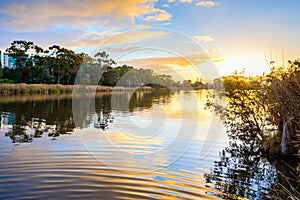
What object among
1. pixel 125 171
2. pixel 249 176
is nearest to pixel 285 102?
pixel 249 176

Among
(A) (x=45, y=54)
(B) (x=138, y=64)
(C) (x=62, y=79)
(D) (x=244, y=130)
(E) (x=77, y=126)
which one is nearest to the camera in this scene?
(D) (x=244, y=130)

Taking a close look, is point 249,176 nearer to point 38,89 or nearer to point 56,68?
point 38,89

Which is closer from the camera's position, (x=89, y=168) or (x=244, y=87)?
(x=89, y=168)

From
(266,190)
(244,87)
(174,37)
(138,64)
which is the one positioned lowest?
(266,190)

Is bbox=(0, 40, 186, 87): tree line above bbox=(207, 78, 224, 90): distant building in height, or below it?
above

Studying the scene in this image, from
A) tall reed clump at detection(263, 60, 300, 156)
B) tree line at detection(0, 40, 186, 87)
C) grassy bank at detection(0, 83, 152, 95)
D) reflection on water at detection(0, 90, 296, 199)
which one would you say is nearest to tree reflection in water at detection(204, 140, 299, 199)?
reflection on water at detection(0, 90, 296, 199)

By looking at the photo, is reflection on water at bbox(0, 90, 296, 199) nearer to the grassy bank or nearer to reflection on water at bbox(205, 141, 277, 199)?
reflection on water at bbox(205, 141, 277, 199)

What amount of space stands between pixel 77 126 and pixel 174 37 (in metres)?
7.00

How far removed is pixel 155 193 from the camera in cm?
536

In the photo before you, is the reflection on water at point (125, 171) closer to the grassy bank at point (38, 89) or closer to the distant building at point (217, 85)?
the distant building at point (217, 85)

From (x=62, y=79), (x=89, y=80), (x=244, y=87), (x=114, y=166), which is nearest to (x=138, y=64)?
(x=244, y=87)

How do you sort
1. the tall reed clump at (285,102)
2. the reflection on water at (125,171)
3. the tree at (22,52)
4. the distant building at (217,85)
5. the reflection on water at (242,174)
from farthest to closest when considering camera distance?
1. the tree at (22,52)
2. the distant building at (217,85)
3. the tall reed clump at (285,102)
4. the reflection on water at (242,174)
5. the reflection on water at (125,171)

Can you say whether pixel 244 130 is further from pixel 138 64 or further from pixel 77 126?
pixel 77 126

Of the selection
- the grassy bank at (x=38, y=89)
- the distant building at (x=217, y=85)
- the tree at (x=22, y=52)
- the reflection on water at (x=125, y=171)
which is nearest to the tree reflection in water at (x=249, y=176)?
the reflection on water at (x=125, y=171)
